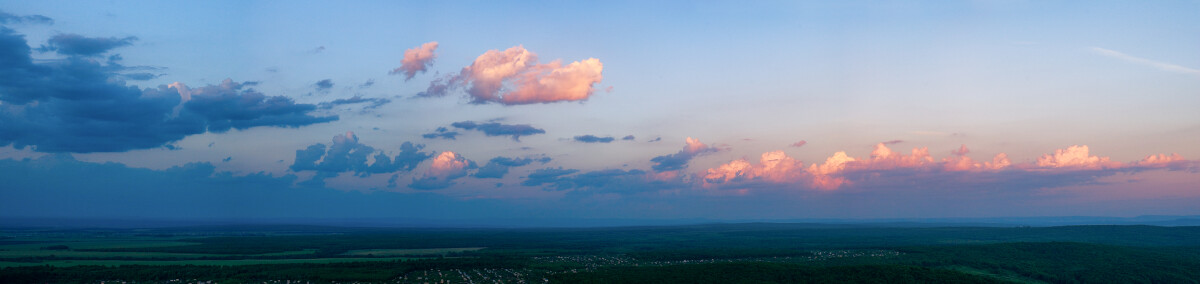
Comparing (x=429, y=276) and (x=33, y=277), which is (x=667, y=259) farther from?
(x=33, y=277)

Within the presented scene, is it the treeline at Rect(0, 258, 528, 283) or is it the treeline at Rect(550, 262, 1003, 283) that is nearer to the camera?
the treeline at Rect(550, 262, 1003, 283)

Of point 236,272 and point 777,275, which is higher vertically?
point 777,275

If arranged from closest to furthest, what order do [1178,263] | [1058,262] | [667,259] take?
[1178,263] → [1058,262] → [667,259]

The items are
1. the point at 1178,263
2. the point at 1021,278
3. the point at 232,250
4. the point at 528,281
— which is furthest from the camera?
the point at 232,250

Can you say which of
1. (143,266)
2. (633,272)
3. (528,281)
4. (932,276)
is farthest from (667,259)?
(143,266)

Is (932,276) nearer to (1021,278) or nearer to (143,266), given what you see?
(1021,278)

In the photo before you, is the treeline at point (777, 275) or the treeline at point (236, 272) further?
the treeline at point (236, 272)

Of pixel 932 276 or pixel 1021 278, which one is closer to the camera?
pixel 932 276

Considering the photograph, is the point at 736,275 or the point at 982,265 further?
the point at 982,265

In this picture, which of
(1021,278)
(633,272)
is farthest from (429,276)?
(1021,278)

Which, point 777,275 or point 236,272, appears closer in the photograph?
point 777,275
